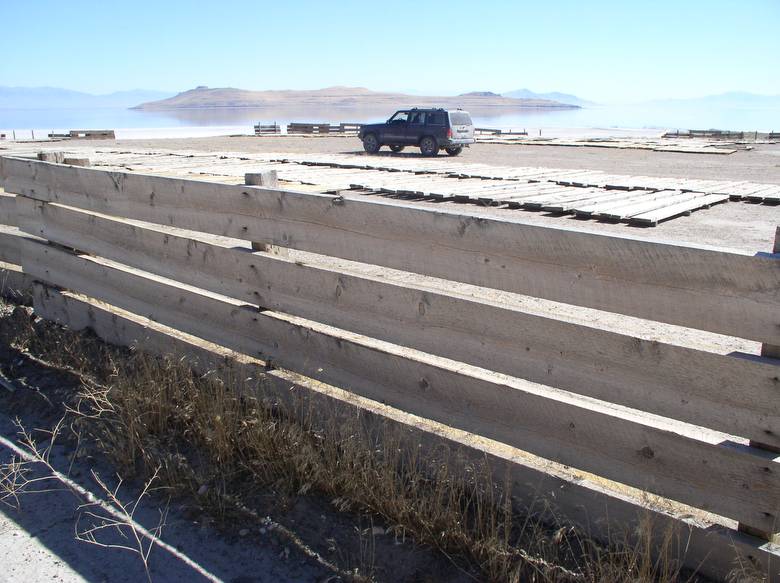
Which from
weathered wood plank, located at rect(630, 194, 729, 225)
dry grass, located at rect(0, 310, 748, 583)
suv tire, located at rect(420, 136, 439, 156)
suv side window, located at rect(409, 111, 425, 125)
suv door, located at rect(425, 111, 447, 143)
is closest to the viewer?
dry grass, located at rect(0, 310, 748, 583)

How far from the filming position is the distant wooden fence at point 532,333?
2.51 m

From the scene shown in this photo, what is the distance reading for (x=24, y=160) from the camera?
5.96m

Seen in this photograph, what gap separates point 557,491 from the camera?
3.00m

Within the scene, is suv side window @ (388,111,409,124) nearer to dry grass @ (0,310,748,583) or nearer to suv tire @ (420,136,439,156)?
suv tire @ (420,136,439,156)

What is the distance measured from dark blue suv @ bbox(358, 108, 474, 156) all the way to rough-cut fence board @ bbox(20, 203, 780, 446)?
23781 mm

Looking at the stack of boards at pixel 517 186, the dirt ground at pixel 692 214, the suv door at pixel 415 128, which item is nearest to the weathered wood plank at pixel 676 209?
the stack of boards at pixel 517 186

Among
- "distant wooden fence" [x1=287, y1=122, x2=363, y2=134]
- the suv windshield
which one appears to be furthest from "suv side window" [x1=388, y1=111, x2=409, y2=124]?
"distant wooden fence" [x1=287, y1=122, x2=363, y2=134]

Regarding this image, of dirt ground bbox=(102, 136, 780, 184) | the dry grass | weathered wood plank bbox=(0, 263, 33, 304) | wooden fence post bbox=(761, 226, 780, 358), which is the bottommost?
the dry grass

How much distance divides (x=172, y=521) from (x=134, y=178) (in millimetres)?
2541

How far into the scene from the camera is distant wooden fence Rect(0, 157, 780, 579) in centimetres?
251

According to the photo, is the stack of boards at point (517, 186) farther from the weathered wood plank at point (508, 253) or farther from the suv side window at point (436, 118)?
the suv side window at point (436, 118)

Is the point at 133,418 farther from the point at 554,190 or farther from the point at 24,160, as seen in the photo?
the point at 554,190

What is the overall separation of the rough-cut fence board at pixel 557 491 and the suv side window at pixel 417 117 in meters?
24.8

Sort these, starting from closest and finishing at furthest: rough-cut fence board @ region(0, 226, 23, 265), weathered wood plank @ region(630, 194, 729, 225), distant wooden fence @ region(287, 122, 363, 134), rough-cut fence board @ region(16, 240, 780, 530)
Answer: rough-cut fence board @ region(16, 240, 780, 530) < rough-cut fence board @ region(0, 226, 23, 265) < weathered wood plank @ region(630, 194, 729, 225) < distant wooden fence @ region(287, 122, 363, 134)
